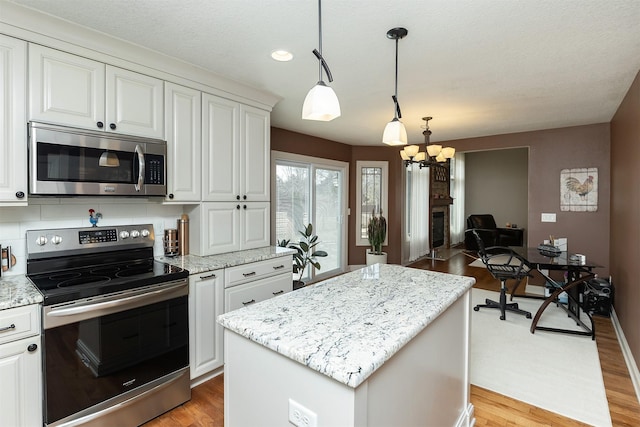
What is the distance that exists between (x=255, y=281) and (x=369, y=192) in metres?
3.60

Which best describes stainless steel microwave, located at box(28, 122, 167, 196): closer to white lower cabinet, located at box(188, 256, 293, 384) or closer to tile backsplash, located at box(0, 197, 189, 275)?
tile backsplash, located at box(0, 197, 189, 275)

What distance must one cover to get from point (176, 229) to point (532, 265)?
341 centimetres

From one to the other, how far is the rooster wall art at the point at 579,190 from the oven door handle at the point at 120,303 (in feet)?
16.1

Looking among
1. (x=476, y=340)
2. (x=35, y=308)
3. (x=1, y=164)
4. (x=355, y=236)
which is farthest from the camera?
(x=355, y=236)

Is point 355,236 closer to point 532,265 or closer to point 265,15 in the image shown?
point 532,265

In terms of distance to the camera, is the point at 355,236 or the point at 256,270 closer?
the point at 256,270

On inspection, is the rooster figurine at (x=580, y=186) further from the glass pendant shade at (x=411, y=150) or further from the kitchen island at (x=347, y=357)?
the kitchen island at (x=347, y=357)

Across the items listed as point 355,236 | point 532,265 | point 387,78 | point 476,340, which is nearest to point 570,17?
point 387,78

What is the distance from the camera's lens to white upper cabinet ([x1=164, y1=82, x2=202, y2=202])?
243 cm

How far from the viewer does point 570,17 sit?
1.79 metres

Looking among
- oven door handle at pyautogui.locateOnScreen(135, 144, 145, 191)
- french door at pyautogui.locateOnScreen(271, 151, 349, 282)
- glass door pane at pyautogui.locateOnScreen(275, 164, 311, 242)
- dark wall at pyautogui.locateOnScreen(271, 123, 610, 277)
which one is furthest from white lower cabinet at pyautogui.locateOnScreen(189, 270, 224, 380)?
dark wall at pyautogui.locateOnScreen(271, 123, 610, 277)

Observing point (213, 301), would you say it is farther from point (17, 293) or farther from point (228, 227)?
point (17, 293)

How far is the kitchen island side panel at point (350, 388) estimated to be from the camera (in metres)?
0.95

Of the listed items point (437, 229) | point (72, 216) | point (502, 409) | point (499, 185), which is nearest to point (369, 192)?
point (437, 229)
